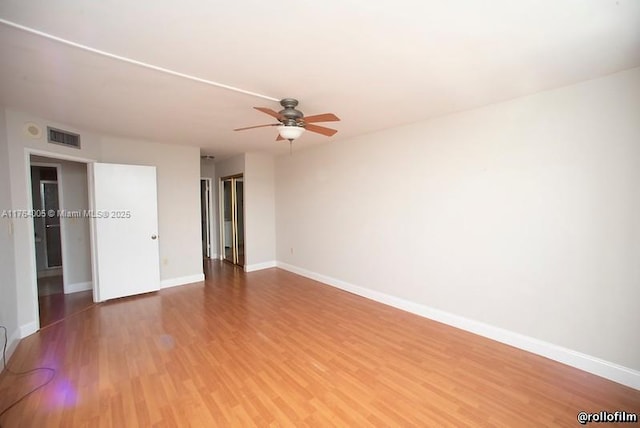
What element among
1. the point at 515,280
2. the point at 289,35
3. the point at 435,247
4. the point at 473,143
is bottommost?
the point at 515,280

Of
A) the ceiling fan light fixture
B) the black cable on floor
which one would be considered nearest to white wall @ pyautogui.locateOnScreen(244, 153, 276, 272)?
the ceiling fan light fixture

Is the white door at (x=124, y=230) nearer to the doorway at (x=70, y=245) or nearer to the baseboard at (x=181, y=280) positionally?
the baseboard at (x=181, y=280)

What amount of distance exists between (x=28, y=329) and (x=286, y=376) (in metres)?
3.05

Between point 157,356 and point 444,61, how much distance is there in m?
3.55

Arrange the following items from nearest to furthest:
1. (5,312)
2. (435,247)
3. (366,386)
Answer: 1. (366,386)
2. (5,312)
3. (435,247)

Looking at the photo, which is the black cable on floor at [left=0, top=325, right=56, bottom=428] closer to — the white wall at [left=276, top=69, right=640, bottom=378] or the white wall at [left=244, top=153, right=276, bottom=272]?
the white wall at [left=244, top=153, right=276, bottom=272]

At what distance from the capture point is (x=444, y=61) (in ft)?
6.55

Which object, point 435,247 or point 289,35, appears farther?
point 435,247

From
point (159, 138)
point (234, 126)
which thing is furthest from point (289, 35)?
point (159, 138)

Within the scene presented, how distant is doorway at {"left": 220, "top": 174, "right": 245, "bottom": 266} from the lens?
20.4 feet

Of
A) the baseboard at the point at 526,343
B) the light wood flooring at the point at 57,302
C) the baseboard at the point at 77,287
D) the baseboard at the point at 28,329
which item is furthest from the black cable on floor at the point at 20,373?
the baseboard at the point at 526,343

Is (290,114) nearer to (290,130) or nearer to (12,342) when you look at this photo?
(290,130)

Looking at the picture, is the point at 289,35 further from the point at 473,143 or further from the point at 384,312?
the point at 384,312

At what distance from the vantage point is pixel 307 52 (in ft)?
6.06
